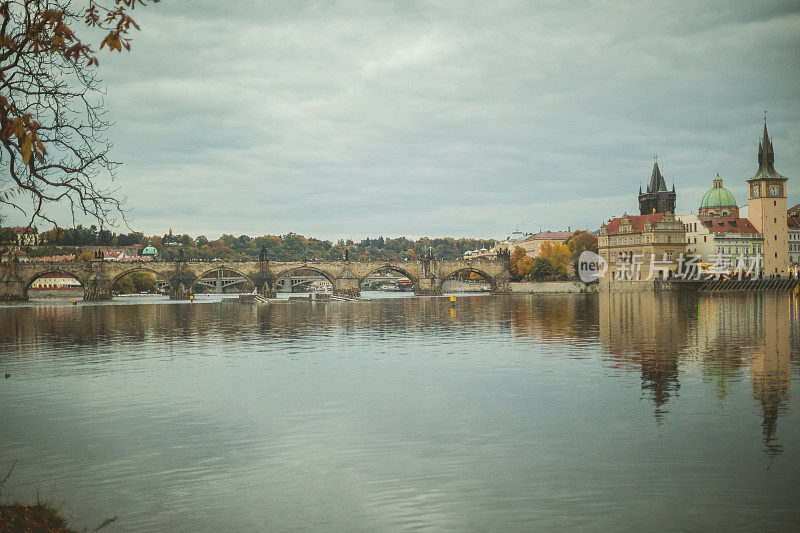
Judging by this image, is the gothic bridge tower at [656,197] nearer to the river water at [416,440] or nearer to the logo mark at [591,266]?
the logo mark at [591,266]

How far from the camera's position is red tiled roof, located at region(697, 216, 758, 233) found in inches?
5482

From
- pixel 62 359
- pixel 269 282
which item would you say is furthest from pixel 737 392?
pixel 269 282

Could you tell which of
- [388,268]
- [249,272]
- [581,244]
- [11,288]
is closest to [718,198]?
[581,244]

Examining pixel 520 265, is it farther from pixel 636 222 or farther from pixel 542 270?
pixel 636 222

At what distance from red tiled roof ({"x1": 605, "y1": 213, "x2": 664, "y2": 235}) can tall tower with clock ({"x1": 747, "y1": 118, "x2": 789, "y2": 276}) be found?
17932 millimetres

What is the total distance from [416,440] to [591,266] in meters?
132

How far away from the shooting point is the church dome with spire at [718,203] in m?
160

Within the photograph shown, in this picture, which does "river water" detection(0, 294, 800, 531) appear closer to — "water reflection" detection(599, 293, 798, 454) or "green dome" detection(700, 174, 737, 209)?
"water reflection" detection(599, 293, 798, 454)

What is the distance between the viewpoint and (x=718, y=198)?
160750 millimetres

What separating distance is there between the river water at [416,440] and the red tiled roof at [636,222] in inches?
4569

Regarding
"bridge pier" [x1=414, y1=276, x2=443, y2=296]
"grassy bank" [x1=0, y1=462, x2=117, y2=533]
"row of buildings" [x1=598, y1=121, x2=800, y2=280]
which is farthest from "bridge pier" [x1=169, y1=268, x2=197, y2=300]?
"grassy bank" [x1=0, y1=462, x2=117, y2=533]

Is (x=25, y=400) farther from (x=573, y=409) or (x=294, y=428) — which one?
(x=573, y=409)

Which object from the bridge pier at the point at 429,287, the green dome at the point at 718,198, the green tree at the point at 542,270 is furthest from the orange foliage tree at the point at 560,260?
the green dome at the point at 718,198

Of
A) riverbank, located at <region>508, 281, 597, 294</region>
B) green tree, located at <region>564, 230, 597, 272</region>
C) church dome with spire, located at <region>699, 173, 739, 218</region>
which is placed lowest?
riverbank, located at <region>508, 281, 597, 294</region>
